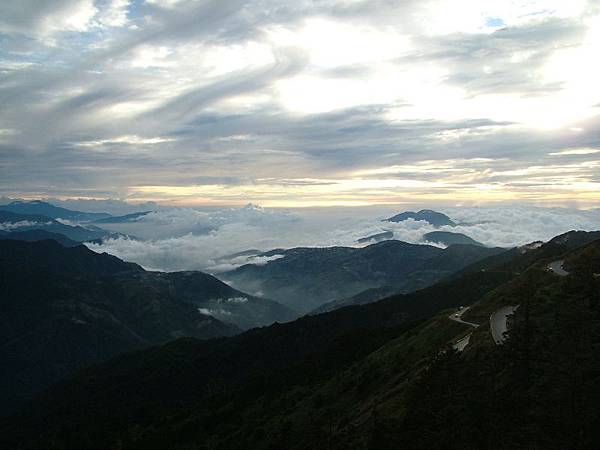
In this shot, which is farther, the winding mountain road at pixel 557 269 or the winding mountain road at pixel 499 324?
the winding mountain road at pixel 557 269

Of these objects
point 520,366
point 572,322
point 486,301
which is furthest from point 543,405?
point 486,301

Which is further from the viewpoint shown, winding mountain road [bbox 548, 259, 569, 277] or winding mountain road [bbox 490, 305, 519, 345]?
winding mountain road [bbox 548, 259, 569, 277]

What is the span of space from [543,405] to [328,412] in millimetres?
52001

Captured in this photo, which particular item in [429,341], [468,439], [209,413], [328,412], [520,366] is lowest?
[209,413]

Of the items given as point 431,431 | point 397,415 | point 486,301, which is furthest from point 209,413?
point 431,431

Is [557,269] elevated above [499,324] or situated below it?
above

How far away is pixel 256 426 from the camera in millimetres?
119938

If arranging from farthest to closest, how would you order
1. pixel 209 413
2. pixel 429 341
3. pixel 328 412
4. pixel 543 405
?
pixel 209 413 → pixel 429 341 → pixel 328 412 → pixel 543 405

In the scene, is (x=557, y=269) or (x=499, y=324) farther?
(x=557, y=269)

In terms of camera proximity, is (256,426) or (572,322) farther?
(256,426)

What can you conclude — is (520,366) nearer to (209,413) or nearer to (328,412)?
(328,412)

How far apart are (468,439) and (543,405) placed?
779cm

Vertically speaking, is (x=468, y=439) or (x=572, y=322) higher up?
(x=572, y=322)

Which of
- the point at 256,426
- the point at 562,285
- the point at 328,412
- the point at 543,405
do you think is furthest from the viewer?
the point at 256,426
